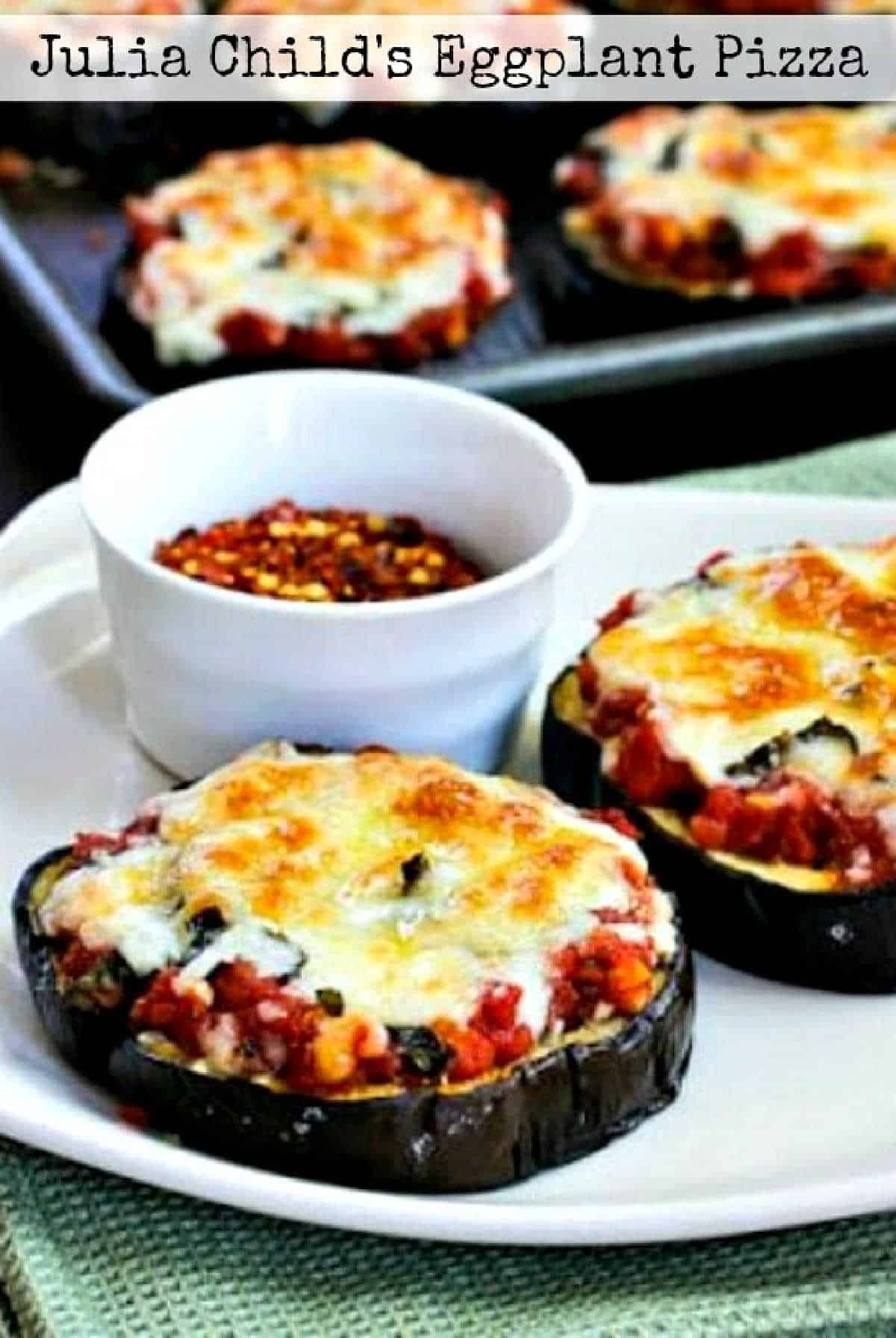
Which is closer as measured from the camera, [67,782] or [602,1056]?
[602,1056]

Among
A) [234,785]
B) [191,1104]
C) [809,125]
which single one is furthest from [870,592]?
[809,125]

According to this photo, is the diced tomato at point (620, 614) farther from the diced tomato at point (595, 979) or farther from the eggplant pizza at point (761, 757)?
the diced tomato at point (595, 979)

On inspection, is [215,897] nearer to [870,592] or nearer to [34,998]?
[34,998]

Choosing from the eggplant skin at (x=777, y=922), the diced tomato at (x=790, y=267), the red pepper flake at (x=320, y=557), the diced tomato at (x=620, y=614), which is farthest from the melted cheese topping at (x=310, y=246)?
the eggplant skin at (x=777, y=922)

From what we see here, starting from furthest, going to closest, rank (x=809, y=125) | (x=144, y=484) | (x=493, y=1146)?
(x=809, y=125) → (x=144, y=484) → (x=493, y=1146)

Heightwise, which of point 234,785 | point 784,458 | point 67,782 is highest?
point 234,785

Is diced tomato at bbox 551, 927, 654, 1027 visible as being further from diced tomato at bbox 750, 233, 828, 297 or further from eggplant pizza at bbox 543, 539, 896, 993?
diced tomato at bbox 750, 233, 828, 297

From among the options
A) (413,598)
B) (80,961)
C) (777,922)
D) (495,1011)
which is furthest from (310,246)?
(495,1011)

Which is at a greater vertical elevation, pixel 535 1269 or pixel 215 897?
pixel 215 897
